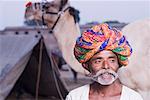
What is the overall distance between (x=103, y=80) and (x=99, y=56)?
103 mm

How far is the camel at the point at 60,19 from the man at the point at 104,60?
7.25 ft

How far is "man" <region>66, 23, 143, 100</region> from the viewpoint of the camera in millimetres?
1789

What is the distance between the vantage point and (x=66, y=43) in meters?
4.11

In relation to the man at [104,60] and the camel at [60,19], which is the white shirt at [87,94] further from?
the camel at [60,19]

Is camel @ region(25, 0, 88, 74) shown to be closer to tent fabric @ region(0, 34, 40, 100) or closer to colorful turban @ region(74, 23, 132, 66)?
tent fabric @ region(0, 34, 40, 100)

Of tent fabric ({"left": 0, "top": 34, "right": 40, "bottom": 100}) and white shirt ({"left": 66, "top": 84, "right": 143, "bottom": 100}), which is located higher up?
white shirt ({"left": 66, "top": 84, "right": 143, "bottom": 100})

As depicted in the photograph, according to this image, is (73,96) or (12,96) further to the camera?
(12,96)

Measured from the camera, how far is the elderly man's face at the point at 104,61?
181 centimetres

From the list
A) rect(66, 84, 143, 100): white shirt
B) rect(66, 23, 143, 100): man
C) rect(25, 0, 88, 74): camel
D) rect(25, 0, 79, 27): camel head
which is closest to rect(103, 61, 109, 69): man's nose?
rect(66, 23, 143, 100): man

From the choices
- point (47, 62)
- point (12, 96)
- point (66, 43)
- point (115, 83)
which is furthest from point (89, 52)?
point (12, 96)

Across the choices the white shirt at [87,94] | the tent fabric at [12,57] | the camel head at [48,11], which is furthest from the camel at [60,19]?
the white shirt at [87,94]

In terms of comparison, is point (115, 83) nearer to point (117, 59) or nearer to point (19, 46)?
point (117, 59)

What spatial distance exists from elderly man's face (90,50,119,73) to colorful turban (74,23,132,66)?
0.06 ft

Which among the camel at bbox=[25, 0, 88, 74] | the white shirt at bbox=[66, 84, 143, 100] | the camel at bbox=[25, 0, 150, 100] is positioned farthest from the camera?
the camel at bbox=[25, 0, 88, 74]
